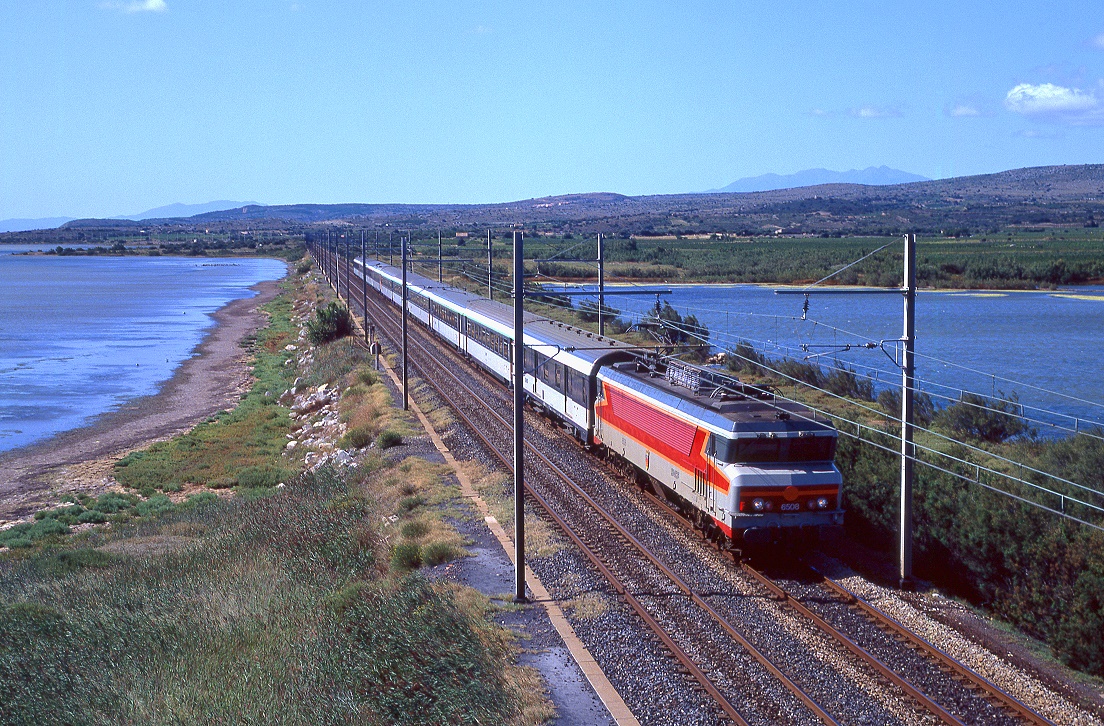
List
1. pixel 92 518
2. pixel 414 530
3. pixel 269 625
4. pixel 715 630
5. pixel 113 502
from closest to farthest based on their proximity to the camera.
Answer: pixel 269 625 < pixel 715 630 < pixel 414 530 < pixel 92 518 < pixel 113 502

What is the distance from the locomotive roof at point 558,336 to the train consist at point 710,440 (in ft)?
0.26

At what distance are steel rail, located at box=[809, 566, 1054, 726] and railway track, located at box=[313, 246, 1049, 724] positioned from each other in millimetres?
17

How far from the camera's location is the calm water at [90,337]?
161 ft

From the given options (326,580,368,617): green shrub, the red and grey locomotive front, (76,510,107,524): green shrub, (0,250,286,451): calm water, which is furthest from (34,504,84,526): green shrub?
the red and grey locomotive front

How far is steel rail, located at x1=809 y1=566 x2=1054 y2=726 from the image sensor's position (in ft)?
38.5

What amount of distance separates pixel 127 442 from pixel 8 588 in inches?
937

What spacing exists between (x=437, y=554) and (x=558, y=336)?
42.7 feet

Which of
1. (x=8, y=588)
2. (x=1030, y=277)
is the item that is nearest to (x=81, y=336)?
(x=8, y=588)

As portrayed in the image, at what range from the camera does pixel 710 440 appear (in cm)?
1736

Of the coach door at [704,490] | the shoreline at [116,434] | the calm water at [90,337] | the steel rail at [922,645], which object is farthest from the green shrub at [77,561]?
the calm water at [90,337]

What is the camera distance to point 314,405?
141ft

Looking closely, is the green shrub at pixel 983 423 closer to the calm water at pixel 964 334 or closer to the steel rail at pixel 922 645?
the calm water at pixel 964 334

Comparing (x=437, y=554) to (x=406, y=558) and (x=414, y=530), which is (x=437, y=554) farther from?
(x=414, y=530)

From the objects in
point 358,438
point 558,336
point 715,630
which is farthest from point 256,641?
point 558,336
